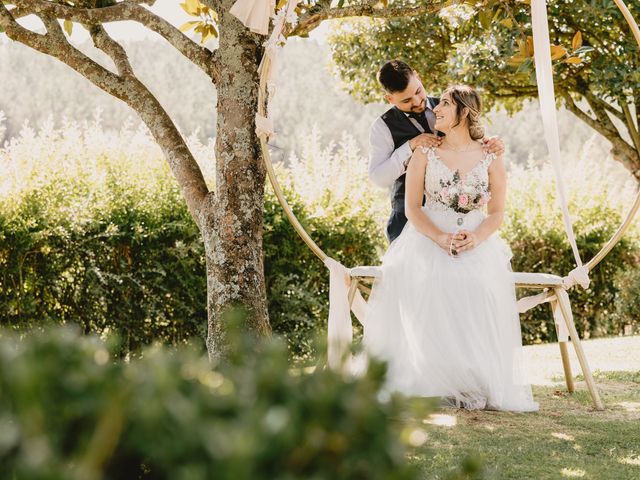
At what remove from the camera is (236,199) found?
A: 141 inches

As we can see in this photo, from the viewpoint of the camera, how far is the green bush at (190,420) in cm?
82

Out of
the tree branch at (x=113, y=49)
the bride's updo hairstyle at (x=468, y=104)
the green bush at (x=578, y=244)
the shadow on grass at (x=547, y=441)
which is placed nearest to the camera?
the shadow on grass at (x=547, y=441)

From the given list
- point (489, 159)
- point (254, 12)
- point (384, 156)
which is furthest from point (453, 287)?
point (254, 12)

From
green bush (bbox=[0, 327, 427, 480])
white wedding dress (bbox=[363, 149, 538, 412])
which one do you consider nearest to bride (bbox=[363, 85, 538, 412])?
white wedding dress (bbox=[363, 149, 538, 412])

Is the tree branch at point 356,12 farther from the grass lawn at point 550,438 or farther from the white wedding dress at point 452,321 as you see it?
the grass lawn at point 550,438

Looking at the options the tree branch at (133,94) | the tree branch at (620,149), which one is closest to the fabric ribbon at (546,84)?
the tree branch at (133,94)

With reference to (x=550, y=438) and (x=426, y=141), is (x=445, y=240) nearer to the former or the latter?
(x=426, y=141)

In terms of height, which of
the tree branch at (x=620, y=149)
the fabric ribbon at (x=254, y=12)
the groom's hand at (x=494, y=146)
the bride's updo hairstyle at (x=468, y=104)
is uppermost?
the tree branch at (x=620, y=149)

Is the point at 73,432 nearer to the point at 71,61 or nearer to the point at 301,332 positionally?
the point at 71,61

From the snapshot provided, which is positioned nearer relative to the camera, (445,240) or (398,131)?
(445,240)

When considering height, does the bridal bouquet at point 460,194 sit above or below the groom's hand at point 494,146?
below

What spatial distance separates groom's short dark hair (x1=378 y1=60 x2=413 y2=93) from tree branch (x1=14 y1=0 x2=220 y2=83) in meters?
1.13

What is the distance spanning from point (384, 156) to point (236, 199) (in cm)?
142

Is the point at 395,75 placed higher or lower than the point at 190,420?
higher
